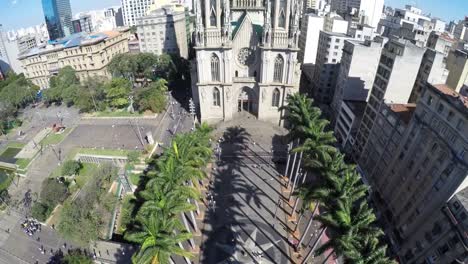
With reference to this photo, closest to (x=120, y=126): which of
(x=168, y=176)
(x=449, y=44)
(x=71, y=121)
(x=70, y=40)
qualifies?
(x=71, y=121)

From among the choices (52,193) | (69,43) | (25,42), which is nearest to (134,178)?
(52,193)

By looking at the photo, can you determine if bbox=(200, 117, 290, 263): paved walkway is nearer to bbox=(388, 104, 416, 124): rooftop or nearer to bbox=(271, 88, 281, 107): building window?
bbox=(271, 88, 281, 107): building window

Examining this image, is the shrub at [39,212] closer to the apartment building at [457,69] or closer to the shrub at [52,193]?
the shrub at [52,193]

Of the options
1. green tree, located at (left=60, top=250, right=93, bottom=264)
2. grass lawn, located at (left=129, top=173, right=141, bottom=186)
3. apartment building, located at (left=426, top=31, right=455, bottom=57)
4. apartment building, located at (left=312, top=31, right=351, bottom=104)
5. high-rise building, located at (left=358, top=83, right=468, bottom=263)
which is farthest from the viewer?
apartment building, located at (left=312, top=31, right=351, bottom=104)

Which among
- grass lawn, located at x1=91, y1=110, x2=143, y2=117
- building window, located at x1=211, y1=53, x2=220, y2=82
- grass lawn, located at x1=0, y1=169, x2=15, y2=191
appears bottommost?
grass lawn, located at x1=0, y1=169, x2=15, y2=191

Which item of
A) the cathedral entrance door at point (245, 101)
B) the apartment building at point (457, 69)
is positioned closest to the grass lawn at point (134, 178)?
the cathedral entrance door at point (245, 101)

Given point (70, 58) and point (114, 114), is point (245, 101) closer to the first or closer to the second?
point (114, 114)

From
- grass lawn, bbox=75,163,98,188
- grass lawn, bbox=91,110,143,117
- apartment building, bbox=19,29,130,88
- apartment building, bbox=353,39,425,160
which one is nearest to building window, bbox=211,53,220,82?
grass lawn, bbox=91,110,143,117
